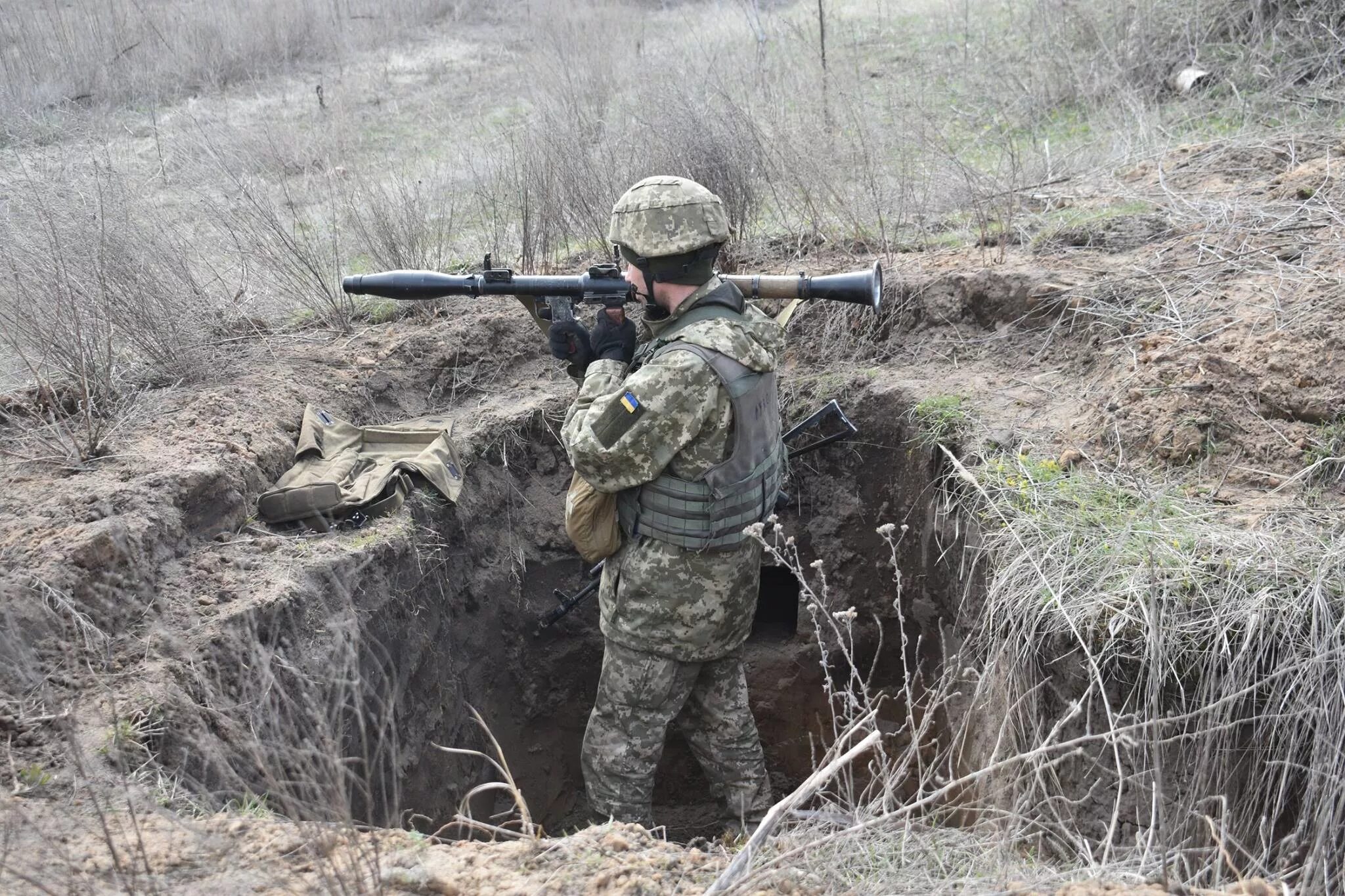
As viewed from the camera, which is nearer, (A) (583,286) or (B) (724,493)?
(B) (724,493)

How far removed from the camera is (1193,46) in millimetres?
7133

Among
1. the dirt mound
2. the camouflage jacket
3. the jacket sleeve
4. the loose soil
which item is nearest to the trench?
the loose soil

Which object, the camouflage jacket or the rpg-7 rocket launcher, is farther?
the rpg-7 rocket launcher

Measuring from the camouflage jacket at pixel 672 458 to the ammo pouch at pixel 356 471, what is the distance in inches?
35.7

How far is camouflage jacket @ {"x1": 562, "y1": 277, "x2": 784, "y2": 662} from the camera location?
316 cm

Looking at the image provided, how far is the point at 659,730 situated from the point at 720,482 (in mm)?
1021

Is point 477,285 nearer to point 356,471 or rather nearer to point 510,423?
point 356,471

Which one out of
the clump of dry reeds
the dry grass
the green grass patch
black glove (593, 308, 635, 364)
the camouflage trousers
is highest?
the dry grass

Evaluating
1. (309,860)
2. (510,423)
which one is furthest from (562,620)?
(309,860)

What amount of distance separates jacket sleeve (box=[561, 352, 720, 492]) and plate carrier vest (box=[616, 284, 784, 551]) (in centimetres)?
7

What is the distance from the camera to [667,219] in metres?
3.18

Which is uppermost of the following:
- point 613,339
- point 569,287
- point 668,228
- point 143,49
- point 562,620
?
point 143,49

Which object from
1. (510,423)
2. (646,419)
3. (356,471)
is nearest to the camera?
(646,419)

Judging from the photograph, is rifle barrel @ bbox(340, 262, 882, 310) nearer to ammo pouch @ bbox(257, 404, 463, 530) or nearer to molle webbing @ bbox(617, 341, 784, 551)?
molle webbing @ bbox(617, 341, 784, 551)
